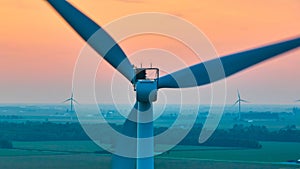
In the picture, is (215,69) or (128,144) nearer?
(215,69)

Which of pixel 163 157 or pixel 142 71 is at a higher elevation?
pixel 142 71

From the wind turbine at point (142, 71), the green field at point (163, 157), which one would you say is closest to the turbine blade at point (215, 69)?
the wind turbine at point (142, 71)

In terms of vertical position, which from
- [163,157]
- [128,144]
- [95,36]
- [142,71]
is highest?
[95,36]

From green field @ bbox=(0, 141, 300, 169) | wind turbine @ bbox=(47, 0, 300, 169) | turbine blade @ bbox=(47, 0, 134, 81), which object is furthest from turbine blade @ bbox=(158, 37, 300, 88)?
green field @ bbox=(0, 141, 300, 169)

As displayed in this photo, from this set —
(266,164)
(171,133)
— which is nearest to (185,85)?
(266,164)

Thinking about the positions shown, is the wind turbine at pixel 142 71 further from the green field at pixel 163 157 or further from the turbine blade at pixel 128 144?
the green field at pixel 163 157

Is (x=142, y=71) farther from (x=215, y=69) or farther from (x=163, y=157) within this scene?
(x=163, y=157)

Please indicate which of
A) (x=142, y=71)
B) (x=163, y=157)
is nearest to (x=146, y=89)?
(x=142, y=71)
